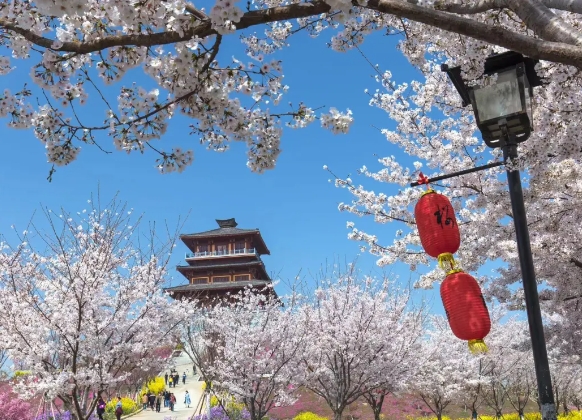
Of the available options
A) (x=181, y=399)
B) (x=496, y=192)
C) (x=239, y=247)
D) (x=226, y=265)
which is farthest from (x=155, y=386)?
(x=496, y=192)

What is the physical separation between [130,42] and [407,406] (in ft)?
91.9

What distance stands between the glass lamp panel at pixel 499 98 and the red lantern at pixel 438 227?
172 cm

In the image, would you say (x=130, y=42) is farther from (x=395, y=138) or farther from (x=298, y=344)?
(x=298, y=344)

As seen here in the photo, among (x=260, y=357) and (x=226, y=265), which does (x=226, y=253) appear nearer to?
(x=226, y=265)

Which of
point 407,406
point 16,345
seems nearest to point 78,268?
point 16,345

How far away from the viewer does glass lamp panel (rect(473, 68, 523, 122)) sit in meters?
4.07

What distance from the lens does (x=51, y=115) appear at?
3.87 meters

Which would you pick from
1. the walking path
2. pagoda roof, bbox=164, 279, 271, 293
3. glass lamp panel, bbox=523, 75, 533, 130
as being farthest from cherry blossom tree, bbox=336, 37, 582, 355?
pagoda roof, bbox=164, 279, 271, 293

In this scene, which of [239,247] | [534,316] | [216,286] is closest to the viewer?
[534,316]

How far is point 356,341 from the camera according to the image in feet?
45.1

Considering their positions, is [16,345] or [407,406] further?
[407,406]

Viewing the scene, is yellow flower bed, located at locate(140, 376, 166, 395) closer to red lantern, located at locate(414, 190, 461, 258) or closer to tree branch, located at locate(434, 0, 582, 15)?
red lantern, located at locate(414, 190, 461, 258)

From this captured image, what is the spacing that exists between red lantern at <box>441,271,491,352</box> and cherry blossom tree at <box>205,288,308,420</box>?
8.75 meters

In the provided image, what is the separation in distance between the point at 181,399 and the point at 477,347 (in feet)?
94.2
